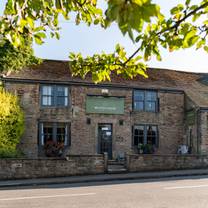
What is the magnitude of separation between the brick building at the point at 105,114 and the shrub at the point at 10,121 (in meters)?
1.00

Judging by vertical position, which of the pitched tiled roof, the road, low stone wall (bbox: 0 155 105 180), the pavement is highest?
the pitched tiled roof

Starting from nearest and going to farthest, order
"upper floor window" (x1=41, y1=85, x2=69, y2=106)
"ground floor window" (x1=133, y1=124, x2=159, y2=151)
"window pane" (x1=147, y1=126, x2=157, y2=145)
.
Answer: "upper floor window" (x1=41, y1=85, x2=69, y2=106), "ground floor window" (x1=133, y1=124, x2=159, y2=151), "window pane" (x1=147, y1=126, x2=157, y2=145)

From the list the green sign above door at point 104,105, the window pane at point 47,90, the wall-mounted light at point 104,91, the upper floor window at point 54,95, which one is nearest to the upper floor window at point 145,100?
the green sign above door at point 104,105

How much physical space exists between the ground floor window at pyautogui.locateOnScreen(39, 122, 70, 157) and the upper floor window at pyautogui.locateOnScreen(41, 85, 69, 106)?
4.26ft

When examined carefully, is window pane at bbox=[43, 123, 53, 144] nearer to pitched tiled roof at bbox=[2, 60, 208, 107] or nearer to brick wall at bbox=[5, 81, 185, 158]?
brick wall at bbox=[5, 81, 185, 158]

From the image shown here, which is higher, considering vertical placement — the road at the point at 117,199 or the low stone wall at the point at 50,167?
the low stone wall at the point at 50,167

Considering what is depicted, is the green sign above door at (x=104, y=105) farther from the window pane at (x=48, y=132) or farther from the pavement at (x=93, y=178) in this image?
the pavement at (x=93, y=178)

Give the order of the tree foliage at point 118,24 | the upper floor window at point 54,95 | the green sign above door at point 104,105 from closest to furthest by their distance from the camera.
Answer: the tree foliage at point 118,24 → the upper floor window at point 54,95 → the green sign above door at point 104,105

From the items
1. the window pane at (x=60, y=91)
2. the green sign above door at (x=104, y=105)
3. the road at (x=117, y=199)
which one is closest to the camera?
the road at (x=117, y=199)

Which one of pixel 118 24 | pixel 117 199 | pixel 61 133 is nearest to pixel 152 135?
pixel 61 133

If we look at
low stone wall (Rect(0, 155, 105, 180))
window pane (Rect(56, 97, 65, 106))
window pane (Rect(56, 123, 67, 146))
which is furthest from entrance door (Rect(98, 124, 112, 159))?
low stone wall (Rect(0, 155, 105, 180))

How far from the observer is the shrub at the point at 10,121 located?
69.7 ft

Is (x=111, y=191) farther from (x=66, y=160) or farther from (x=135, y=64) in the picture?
(x=135, y=64)

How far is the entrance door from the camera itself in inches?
987
